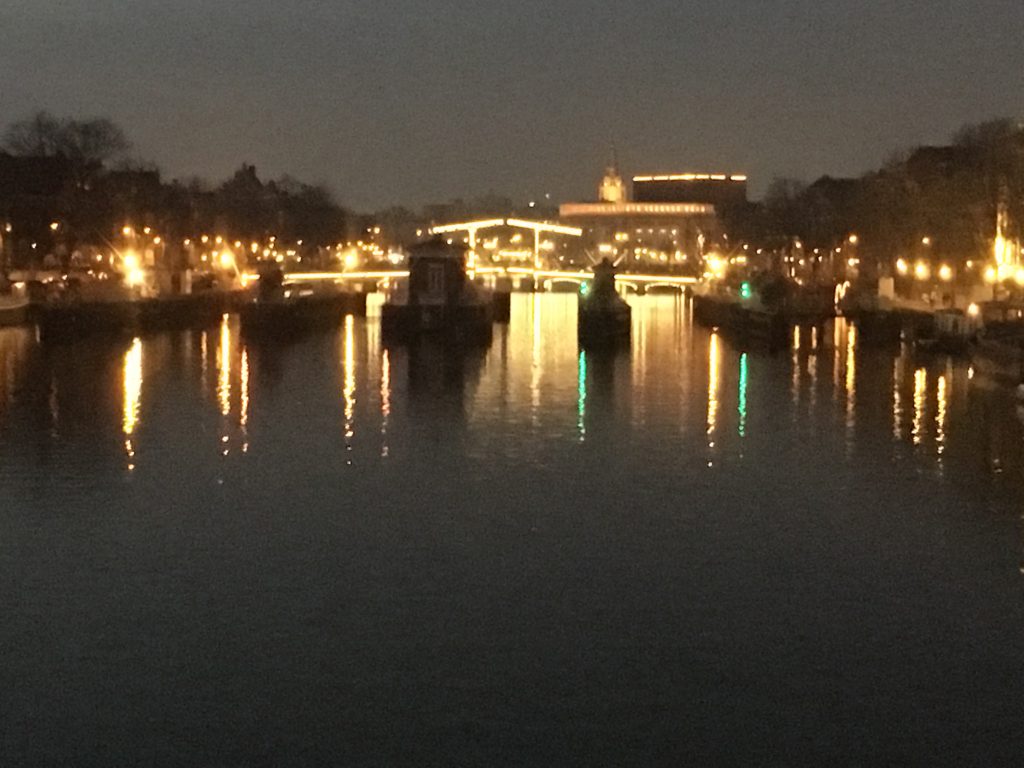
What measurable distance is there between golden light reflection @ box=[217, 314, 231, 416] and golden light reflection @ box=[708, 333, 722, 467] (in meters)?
6.78

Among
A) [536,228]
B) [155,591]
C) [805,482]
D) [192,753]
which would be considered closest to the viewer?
[192,753]

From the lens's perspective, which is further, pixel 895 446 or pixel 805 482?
pixel 895 446

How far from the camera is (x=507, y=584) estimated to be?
43.8 ft

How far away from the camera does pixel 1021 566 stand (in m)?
14.2

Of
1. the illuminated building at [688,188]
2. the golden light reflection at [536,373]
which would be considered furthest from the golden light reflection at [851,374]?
the illuminated building at [688,188]

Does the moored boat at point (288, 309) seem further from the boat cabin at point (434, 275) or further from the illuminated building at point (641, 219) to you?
the illuminated building at point (641, 219)

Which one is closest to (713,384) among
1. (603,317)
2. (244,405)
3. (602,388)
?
(602,388)

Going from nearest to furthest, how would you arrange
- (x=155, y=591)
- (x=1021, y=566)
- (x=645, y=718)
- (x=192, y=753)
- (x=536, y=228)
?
(x=192, y=753), (x=645, y=718), (x=155, y=591), (x=1021, y=566), (x=536, y=228)

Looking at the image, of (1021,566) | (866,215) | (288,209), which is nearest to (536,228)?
(288,209)

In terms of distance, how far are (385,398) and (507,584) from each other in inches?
575

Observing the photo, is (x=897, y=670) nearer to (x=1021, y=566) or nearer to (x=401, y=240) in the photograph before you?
(x=1021, y=566)

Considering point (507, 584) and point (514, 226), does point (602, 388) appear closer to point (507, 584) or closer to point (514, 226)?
point (507, 584)

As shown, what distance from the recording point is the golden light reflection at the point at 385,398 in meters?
21.5

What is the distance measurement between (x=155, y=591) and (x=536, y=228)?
99717 millimetres
